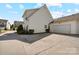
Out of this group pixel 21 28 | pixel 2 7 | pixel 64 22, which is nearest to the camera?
pixel 2 7

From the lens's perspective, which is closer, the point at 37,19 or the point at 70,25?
the point at 70,25

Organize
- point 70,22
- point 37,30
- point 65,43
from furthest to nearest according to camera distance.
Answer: point 37,30
point 70,22
point 65,43

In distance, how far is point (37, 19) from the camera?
3022 cm

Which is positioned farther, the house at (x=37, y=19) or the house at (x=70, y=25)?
the house at (x=37, y=19)

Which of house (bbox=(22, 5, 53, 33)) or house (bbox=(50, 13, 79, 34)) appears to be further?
house (bbox=(22, 5, 53, 33))

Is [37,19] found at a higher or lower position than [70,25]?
higher

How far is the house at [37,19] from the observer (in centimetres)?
2980

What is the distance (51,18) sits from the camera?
31.5m

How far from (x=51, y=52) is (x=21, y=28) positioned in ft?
52.3

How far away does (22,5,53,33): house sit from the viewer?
29798mm
